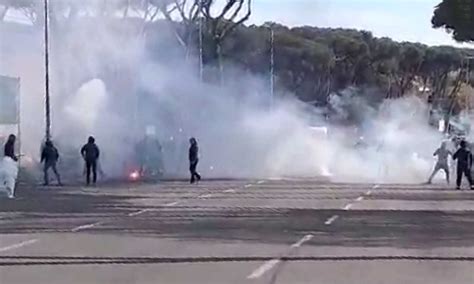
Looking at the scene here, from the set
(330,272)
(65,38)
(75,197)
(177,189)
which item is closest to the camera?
(330,272)

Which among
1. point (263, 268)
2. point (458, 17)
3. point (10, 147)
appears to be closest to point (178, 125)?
point (458, 17)

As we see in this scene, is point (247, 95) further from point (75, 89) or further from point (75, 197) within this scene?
point (75, 197)

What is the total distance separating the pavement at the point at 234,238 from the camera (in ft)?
53.1

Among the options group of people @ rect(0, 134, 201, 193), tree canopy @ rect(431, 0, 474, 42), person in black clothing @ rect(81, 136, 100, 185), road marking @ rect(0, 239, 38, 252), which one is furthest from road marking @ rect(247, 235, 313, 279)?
tree canopy @ rect(431, 0, 474, 42)

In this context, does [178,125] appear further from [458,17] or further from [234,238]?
[234,238]

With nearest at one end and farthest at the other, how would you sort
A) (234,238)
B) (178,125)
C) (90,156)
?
(234,238) → (90,156) → (178,125)

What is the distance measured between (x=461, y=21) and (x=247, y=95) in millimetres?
24965

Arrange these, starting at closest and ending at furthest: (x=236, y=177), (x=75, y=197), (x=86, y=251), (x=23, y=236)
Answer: (x=86, y=251)
(x=23, y=236)
(x=75, y=197)
(x=236, y=177)

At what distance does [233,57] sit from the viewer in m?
91.2

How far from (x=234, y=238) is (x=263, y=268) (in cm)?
483

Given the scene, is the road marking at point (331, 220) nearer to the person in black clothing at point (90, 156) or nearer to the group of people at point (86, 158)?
the group of people at point (86, 158)

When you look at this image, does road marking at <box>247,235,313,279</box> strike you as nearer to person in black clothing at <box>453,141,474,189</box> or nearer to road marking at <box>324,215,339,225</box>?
road marking at <box>324,215,339,225</box>

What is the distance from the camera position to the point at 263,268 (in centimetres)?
1669

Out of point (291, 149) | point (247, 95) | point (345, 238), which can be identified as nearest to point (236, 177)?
point (291, 149)
